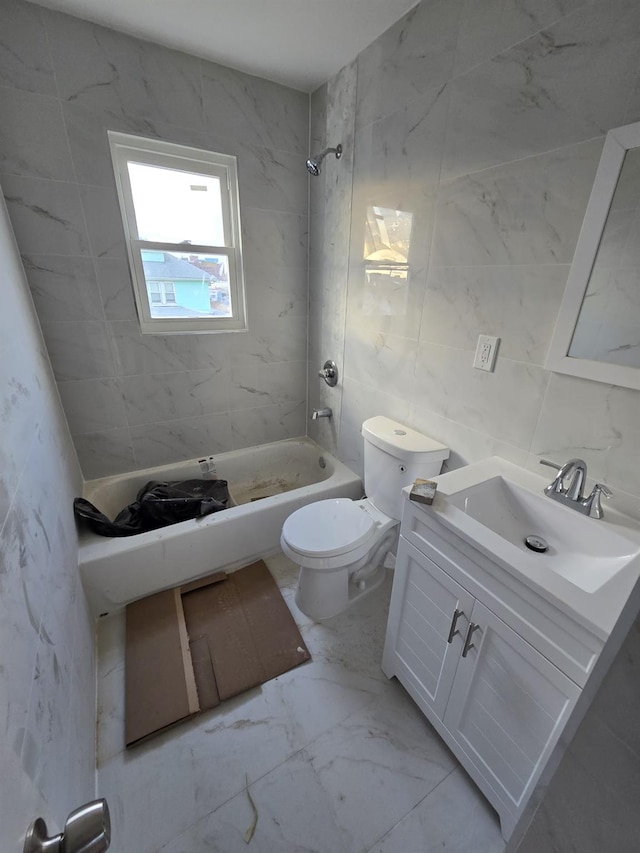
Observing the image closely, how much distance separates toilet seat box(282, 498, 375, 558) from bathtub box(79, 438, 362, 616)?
321mm

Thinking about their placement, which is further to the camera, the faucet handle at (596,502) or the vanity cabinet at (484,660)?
the faucet handle at (596,502)

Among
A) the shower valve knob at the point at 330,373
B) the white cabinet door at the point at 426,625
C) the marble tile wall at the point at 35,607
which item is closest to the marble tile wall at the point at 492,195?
the shower valve knob at the point at 330,373

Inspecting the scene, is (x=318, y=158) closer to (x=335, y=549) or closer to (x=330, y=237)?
(x=330, y=237)

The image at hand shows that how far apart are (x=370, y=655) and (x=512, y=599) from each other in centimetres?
87

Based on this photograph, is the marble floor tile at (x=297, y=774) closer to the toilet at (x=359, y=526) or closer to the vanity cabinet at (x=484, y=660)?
the vanity cabinet at (x=484, y=660)

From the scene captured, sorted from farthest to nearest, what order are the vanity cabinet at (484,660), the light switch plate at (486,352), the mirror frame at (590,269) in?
the light switch plate at (486,352)
the mirror frame at (590,269)
the vanity cabinet at (484,660)

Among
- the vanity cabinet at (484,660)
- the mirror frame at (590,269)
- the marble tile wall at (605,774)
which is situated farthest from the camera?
the mirror frame at (590,269)

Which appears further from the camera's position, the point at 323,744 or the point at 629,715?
the point at 323,744

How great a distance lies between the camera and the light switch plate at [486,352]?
126 centimetres

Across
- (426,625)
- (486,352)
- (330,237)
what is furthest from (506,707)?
(330,237)

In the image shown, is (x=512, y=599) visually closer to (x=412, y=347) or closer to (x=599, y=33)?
(x=412, y=347)

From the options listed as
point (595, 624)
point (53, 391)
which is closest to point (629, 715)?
point (595, 624)

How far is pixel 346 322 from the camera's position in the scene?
200 centimetres

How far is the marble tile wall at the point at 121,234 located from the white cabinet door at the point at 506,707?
1.86 m
